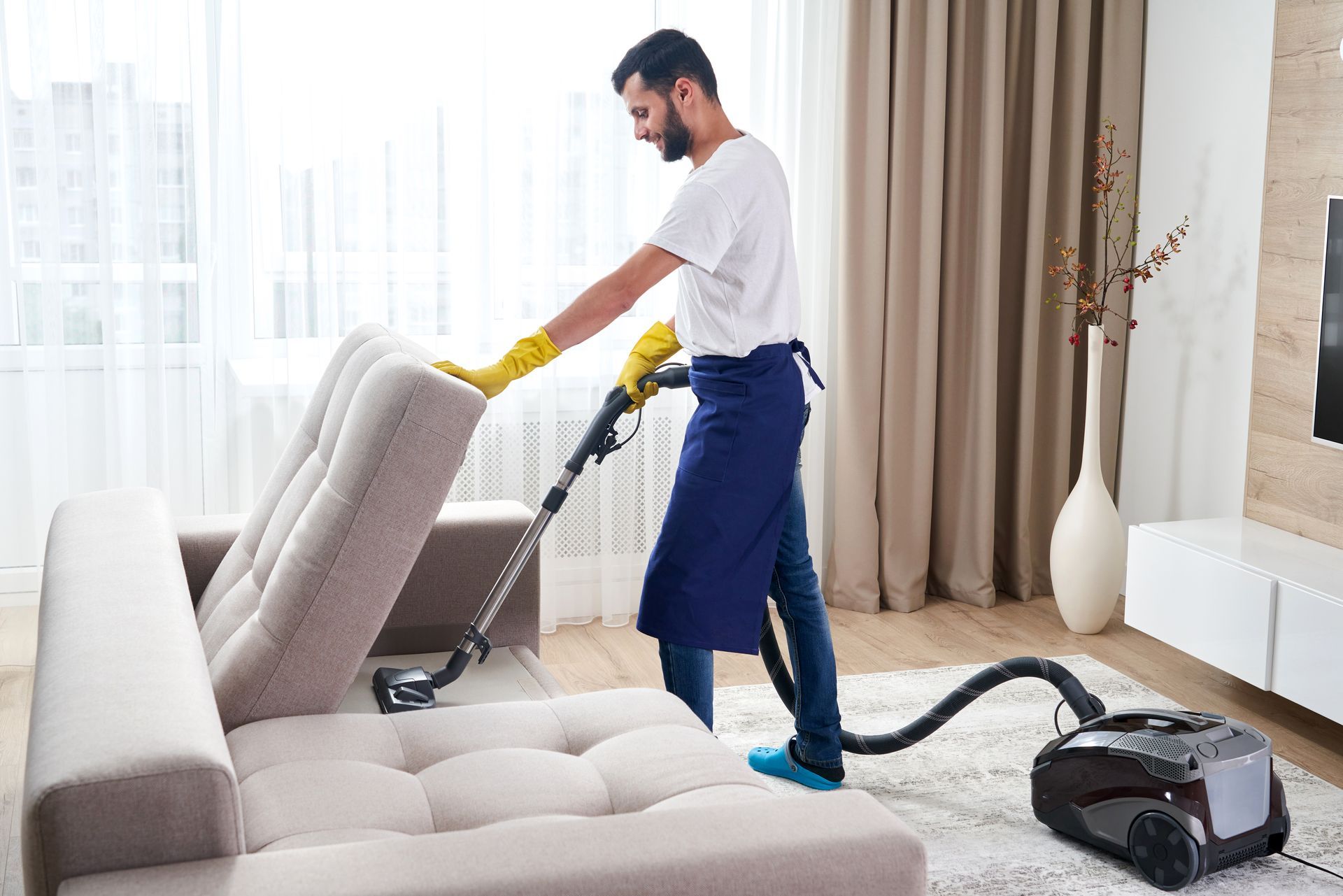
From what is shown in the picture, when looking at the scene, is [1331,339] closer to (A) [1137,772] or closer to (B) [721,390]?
(A) [1137,772]

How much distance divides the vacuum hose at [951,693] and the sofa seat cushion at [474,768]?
732mm

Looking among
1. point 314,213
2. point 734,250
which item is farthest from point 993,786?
point 314,213

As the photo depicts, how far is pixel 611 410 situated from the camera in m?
2.25

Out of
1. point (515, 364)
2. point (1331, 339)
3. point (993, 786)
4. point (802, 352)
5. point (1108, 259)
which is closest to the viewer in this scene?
point (515, 364)

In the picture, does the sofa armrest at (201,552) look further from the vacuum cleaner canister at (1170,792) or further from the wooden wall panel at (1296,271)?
the wooden wall panel at (1296,271)

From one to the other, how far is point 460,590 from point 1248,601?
1.85 meters

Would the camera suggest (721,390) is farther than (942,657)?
No

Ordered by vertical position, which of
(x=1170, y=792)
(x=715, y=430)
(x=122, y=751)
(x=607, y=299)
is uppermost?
(x=607, y=299)

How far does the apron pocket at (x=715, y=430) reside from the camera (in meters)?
2.29

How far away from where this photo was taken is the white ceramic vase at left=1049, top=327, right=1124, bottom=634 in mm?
3625

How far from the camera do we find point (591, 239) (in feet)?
12.0

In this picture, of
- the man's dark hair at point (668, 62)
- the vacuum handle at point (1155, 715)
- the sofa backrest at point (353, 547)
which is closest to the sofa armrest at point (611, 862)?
the sofa backrest at point (353, 547)

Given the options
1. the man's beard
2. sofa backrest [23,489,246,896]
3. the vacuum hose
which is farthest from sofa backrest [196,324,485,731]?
the vacuum hose

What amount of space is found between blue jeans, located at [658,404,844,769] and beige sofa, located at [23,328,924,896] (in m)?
0.51
